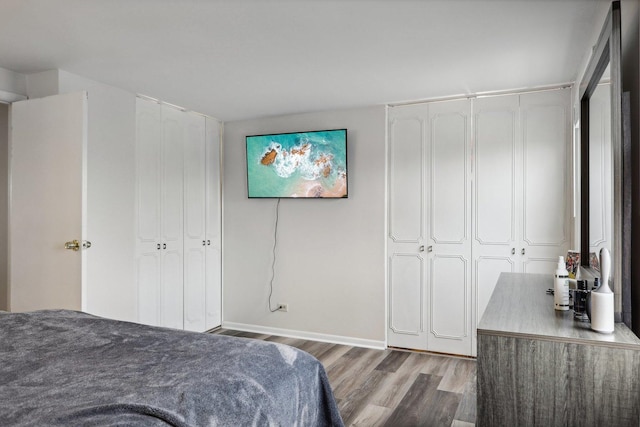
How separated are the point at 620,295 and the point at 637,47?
0.96 metres

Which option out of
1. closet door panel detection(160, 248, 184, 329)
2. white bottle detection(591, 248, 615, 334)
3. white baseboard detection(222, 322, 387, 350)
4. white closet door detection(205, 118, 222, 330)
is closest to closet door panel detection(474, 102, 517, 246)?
white baseboard detection(222, 322, 387, 350)

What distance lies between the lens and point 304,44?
2750 mm

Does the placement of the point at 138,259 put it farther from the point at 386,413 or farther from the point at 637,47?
the point at 637,47

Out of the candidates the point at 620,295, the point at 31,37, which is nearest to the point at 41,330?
the point at 31,37

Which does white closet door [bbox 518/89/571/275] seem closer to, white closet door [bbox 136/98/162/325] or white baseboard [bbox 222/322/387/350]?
white baseboard [bbox 222/322/387/350]

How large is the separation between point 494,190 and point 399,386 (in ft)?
6.14

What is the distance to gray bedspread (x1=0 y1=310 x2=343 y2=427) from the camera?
48.5 inches

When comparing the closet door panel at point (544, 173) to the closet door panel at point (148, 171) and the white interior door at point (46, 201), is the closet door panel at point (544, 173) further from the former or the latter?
the white interior door at point (46, 201)

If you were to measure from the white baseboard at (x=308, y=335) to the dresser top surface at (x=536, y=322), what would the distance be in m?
2.08

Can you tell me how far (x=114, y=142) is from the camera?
3.58 metres

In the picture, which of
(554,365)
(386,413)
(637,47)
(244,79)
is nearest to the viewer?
(554,365)

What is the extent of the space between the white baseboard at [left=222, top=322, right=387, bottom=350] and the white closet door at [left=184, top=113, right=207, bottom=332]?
0.42 m

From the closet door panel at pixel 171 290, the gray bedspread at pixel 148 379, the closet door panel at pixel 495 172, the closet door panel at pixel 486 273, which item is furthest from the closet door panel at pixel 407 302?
the gray bedspread at pixel 148 379

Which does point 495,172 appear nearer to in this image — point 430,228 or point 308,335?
point 430,228
